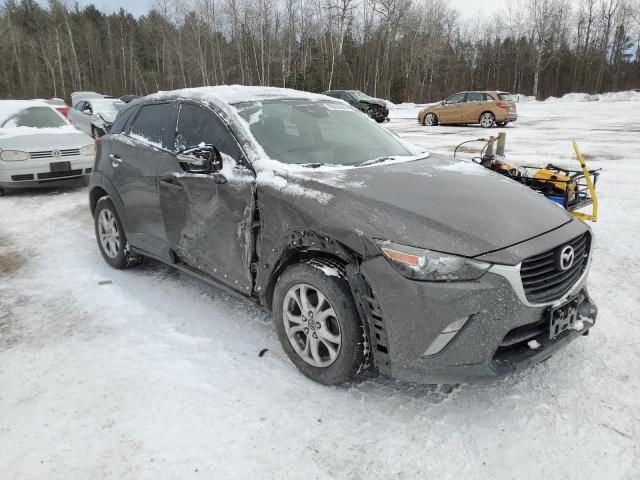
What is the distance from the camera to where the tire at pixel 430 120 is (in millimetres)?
21391

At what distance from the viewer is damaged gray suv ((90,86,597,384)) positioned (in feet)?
7.56

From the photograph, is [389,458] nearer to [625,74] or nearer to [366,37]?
[366,37]

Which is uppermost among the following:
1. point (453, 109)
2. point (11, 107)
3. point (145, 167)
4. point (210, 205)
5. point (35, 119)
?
point (453, 109)

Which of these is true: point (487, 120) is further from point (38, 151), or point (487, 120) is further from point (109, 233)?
point (109, 233)

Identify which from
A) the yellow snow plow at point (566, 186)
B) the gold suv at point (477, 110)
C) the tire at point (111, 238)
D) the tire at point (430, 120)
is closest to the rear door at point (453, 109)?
the gold suv at point (477, 110)

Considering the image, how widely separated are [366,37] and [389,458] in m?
54.1

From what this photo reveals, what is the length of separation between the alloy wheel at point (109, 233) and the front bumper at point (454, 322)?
3.19m

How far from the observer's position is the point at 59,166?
8.33 metres

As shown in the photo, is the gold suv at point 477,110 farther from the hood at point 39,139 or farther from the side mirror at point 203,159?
the side mirror at point 203,159

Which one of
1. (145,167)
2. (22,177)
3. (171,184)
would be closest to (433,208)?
(171,184)

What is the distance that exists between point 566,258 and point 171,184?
9.25 feet

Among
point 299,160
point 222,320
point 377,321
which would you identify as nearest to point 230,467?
point 377,321

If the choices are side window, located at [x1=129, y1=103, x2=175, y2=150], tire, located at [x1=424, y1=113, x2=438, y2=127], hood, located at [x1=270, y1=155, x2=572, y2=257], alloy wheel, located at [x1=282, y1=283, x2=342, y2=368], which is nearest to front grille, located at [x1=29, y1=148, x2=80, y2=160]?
side window, located at [x1=129, y1=103, x2=175, y2=150]

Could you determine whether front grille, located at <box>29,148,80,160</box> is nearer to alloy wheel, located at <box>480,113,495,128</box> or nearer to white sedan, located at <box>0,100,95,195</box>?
white sedan, located at <box>0,100,95,195</box>
